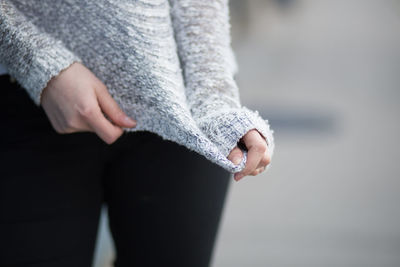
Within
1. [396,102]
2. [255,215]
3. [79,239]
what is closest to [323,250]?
[255,215]

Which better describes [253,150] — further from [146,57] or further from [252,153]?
[146,57]

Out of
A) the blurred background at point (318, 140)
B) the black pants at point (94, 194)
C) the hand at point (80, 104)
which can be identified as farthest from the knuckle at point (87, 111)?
the blurred background at point (318, 140)

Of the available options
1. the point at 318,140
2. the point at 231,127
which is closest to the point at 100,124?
the point at 231,127

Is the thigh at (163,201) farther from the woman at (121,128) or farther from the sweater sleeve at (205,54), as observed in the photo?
the sweater sleeve at (205,54)

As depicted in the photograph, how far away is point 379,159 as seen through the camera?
2254 mm

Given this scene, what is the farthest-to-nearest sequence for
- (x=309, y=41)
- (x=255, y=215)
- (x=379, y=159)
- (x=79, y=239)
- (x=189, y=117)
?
(x=309, y=41)
(x=379, y=159)
(x=255, y=215)
(x=79, y=239)
(x=189, y=117)

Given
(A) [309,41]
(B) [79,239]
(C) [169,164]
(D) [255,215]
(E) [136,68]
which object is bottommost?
(D) [255,215]

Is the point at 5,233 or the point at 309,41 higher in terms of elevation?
the point at 309,41

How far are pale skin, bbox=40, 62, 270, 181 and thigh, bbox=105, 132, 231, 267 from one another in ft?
0.31

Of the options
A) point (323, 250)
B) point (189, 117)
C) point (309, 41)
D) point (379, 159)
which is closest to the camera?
point (189, 117)

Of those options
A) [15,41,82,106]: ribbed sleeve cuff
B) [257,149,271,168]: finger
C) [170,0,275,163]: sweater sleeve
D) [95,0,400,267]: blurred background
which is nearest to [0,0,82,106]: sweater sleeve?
[15,41,82,106]: ribbed sleeve cuff

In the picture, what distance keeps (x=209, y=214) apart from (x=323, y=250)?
1018mm

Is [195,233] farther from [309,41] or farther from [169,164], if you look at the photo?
[309,41]

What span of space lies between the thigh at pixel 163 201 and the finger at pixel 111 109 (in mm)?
78
